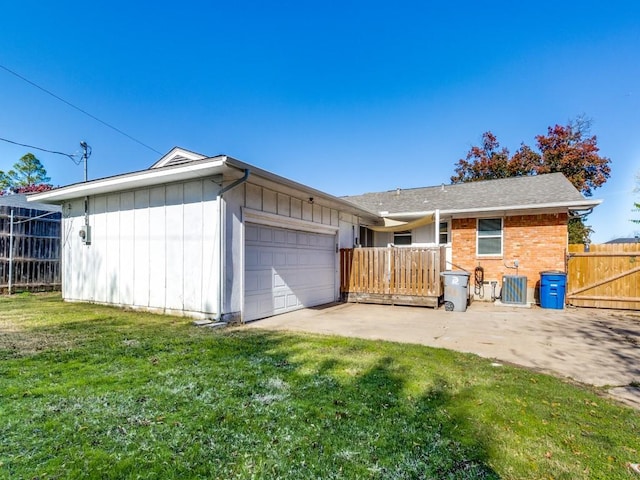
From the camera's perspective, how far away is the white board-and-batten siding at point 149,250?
22.7 ft

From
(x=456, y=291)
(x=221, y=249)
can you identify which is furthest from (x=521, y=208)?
(x=221, y=249)

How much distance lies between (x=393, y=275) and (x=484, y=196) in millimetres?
5048

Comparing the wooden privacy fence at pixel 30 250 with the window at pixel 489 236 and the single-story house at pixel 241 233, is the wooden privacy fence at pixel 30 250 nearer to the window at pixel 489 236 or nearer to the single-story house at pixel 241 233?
the single-story house at pixel 241 233

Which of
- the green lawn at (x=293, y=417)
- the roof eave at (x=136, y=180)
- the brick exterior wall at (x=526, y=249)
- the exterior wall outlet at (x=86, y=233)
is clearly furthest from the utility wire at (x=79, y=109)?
the brick exterior wall at (x=526, y=249)

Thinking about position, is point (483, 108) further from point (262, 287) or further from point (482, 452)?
point (482, 452)

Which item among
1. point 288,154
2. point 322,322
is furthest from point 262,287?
point 288,154

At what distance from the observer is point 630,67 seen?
10555 millimetres

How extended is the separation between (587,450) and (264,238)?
21.8ft

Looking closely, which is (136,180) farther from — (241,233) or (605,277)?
(605,277)

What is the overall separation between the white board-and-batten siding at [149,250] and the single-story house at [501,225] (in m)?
7.90

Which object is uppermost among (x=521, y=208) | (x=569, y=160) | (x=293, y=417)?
(x=569, y=160)

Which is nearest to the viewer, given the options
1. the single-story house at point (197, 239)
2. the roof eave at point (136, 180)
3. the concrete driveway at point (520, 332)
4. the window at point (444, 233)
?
the concrete driveway at point (520, 332)

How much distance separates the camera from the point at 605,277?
962 cm

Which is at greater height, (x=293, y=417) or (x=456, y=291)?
(x=456, y=291)
